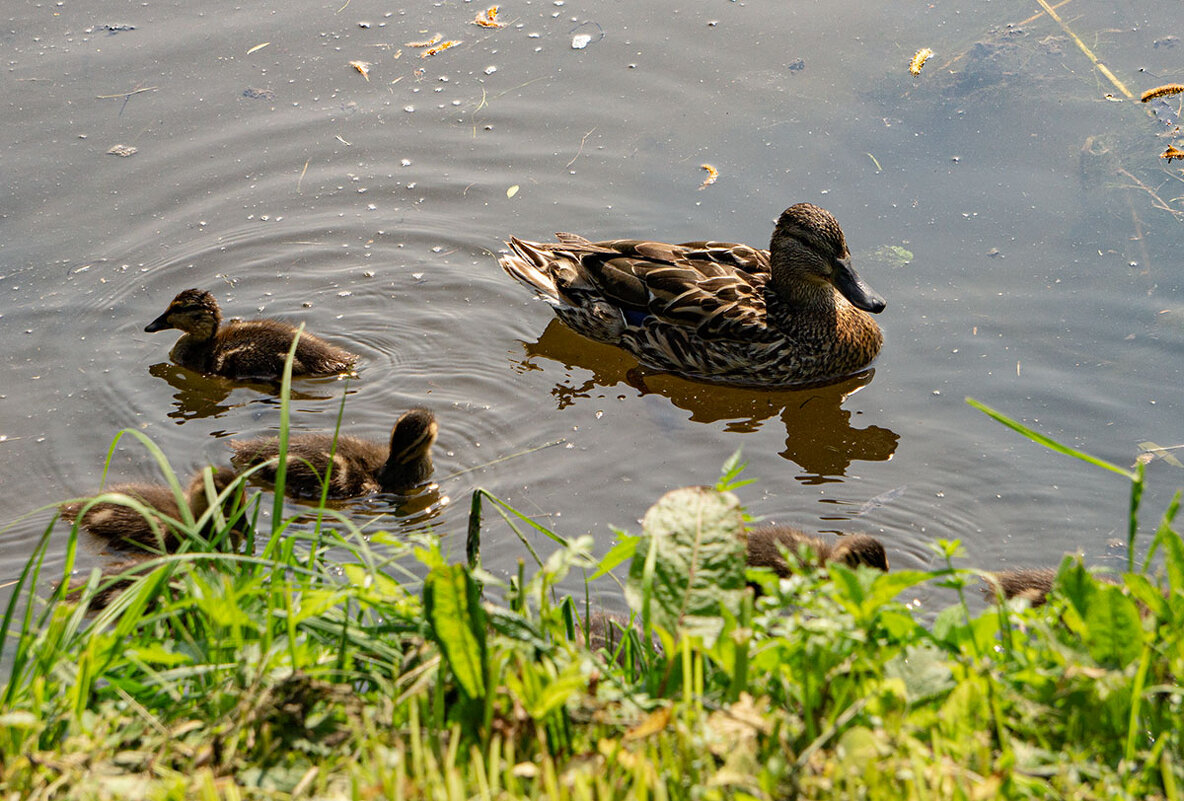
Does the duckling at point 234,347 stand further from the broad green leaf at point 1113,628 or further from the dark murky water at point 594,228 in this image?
the broad green leaf at point 1113,628

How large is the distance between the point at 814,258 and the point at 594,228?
1.26m

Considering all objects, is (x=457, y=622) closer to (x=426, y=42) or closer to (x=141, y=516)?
(x=141, y=516)

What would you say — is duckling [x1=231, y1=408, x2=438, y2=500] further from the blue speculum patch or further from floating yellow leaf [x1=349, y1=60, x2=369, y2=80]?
floating yellow leaf [x1=349, y1=60, x2=369, y2=80]

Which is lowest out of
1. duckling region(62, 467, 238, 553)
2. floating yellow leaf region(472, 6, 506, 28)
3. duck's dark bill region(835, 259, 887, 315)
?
duckling region(62, 467, 238, 553)

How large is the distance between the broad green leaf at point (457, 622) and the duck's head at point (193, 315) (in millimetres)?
3560

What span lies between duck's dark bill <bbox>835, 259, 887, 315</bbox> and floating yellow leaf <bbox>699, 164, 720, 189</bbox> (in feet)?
3.50

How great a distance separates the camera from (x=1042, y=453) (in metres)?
4.54

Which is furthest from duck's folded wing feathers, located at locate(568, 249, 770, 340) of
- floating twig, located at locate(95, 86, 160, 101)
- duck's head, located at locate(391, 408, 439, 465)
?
floating twig, located at locate(95, 86, 160, 101)

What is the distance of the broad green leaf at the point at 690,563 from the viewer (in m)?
2.18

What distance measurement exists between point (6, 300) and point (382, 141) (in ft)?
7.18

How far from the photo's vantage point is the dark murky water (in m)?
4.58

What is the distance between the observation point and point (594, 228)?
6.02 m

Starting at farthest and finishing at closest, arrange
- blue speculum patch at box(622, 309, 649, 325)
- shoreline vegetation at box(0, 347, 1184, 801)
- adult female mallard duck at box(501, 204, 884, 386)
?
1. blue speculum patch at box(622, 309, 649, 325)
2. adult female mallard duck at box(501, 204, 884, 386)
3. shoreline vegetation at box(0, 347, 1184, 801)

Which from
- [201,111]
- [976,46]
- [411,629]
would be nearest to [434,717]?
[411,629]
